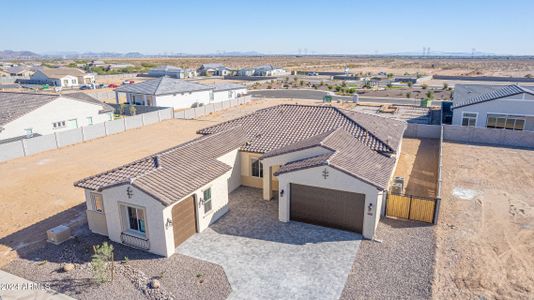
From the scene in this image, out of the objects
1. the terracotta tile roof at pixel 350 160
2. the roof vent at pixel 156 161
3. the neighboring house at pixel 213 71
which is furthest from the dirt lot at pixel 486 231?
the neighboring house at pixel 213 71

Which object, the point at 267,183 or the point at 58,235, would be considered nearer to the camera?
the point at 58,235

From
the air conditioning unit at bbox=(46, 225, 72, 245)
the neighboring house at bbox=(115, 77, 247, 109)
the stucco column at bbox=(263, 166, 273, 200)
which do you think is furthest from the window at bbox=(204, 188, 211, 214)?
the neighboring house at bbox=(115, 77, 247, 109)

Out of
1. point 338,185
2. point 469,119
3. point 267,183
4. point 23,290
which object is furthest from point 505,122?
point 23,290

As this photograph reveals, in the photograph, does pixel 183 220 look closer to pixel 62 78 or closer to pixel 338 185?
pixel 338 185

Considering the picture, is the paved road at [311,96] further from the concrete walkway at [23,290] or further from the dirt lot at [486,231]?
the concrete walkway at [23,290]

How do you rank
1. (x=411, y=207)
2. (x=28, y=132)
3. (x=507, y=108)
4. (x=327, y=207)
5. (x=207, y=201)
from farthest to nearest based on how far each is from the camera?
1. (x=507, y=108)
2. (x=28, y=132)
3. (x=411, y=207)
4. (x=207, y=201)
5. (x=327, y=207)

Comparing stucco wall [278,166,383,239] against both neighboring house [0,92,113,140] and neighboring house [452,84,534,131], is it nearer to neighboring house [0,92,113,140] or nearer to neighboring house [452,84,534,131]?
neighboring house [452,84,534,131]
